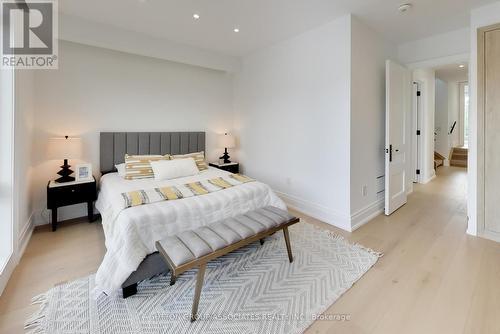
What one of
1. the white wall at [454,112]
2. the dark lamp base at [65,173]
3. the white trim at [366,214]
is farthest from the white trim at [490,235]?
the white wall at [454,112]

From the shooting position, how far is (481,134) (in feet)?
8.59

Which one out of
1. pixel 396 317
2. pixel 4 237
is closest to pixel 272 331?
pixel 396 317

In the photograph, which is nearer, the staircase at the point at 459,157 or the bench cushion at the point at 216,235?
the bench cushion at the point at 216,235

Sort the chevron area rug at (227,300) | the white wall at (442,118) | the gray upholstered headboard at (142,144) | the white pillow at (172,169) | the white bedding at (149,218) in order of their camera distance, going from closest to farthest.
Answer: the chevron area rug at (227,300)
the white bedding at (149,218)
the white pillow at (172,169)
the gray upholstered headboard at (142,144)
the white wall at (442,118)

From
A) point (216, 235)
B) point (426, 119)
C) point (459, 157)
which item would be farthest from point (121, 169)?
point (459, 157)

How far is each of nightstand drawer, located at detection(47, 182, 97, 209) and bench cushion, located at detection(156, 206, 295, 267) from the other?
1.86 meters

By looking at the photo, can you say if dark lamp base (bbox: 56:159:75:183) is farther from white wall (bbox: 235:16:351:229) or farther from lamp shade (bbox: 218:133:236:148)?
white wall (bbox: 235:16:351:229)

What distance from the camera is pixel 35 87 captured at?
2934 millimetres

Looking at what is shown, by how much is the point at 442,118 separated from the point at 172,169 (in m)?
7.70

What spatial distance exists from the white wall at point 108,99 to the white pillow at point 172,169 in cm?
92

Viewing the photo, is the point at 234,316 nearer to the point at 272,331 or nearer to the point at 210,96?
the point at 272,331

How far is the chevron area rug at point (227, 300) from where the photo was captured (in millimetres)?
1548

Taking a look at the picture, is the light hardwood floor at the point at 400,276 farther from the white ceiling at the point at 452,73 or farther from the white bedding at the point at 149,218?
the white ceiling at the point at 452,73

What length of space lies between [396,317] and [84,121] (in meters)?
4.05
